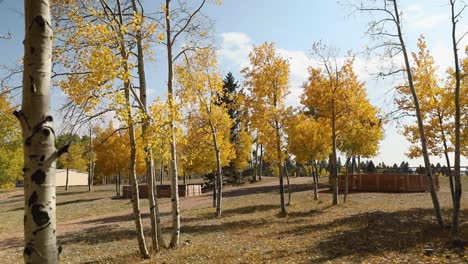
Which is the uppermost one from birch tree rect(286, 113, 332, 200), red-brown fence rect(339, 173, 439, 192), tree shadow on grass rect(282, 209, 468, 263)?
birch tree rect(286, 113, 332, 200)

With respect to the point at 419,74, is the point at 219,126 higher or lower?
lower

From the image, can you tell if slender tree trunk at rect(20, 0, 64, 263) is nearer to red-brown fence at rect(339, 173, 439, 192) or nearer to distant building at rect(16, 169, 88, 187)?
red-brown fence at rect(339, 173, 439, 192)

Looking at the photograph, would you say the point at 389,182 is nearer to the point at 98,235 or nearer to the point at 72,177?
the point at 98,235

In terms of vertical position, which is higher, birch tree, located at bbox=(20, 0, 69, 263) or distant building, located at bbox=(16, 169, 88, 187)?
birch tree, located at bbox=(20, 0, 69, 263)

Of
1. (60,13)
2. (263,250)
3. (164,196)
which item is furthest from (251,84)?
(164,196)

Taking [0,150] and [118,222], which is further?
[0,150]

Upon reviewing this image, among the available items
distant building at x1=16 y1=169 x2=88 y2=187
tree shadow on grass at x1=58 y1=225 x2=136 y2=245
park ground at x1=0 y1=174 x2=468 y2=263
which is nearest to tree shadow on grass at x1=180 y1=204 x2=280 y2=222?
park ground at x1=0 y1=174 x2=468 y2=263

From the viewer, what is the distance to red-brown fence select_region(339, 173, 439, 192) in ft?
109

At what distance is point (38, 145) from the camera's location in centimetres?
310

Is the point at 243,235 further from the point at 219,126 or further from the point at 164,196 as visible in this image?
the point at 164,196

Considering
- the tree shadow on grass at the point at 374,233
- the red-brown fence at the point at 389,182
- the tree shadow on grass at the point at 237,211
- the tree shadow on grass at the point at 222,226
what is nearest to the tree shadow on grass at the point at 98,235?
the tree shadow on grass at the point at 222,226

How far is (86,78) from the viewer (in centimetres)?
927

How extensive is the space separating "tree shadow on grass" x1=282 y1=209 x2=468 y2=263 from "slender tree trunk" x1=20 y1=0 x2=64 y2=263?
897 centimetres

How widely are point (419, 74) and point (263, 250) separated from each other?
14235 mm
